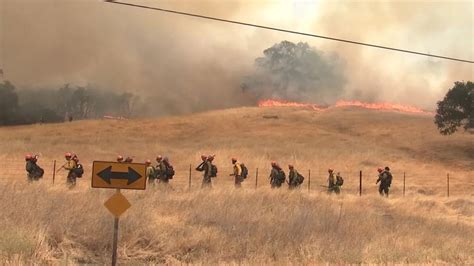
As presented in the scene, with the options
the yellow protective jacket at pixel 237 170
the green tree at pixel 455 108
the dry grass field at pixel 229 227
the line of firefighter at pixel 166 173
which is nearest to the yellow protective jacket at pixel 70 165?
the line of firefighter at pixel 166 173

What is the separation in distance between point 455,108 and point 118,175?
43577 mm

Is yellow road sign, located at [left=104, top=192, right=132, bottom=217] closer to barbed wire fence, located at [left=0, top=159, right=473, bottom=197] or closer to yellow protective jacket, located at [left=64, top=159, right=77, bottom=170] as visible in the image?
yellow protective jacket, located at [left=64, top=159, right=77, bottom=170]

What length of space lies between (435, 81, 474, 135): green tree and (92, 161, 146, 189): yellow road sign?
141 ft

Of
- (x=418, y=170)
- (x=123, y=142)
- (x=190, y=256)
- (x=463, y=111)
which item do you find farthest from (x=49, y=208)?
(x=463, y=111)

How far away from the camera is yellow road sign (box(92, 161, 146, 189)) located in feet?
25.4

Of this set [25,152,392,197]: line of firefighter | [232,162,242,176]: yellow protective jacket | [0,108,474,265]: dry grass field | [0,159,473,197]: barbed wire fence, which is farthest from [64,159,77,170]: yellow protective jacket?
[0,159,473,197]: barbed wire fence

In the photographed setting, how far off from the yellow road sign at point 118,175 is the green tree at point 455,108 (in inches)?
1691

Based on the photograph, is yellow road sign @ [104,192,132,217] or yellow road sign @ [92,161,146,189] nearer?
yellow road sign @ [92,161,146,189]

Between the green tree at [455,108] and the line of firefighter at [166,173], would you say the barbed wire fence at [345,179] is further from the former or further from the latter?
the green tree at [455,108]

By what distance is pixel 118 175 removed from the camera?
7.79 meters

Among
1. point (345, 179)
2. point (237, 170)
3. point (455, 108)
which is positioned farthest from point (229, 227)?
point (455, 108)

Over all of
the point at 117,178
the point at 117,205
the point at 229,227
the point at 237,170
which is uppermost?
the point at 237,170

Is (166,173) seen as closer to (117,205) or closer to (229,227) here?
(229,227)

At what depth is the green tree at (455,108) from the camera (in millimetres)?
46375
